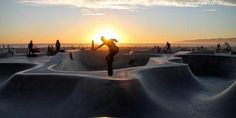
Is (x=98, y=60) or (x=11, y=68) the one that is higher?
(x=11, y=68)

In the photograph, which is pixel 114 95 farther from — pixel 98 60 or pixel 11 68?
pixel 98 60

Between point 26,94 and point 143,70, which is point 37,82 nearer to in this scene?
point 26,94

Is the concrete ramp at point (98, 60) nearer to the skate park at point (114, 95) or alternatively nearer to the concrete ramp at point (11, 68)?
the concrete ramp at point (11, 68)

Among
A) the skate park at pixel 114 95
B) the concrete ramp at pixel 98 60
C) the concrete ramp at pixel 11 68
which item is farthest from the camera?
the concrete ramp at pixel 98 60

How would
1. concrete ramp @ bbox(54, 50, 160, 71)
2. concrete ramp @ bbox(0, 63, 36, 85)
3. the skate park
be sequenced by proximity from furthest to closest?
concrete ramp @ bbox(54, 50, 160, 71) < concrete ramp @ bbox(0, 63, 36, 85) < the skate park

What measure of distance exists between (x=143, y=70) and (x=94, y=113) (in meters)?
4.79

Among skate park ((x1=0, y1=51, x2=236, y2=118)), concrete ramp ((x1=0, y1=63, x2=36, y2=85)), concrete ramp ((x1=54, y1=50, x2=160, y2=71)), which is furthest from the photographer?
concrete ramp ((x1=54, y1=50, x2=160, y2=71))

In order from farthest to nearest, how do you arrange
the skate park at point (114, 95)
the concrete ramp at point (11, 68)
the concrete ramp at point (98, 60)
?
the concrete ramp at point (98, 60) → the concrete ramp at point (11, 68) → the skate park at point (114, 95)

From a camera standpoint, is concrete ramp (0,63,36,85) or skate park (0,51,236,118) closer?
skate park (0,51,236,118)

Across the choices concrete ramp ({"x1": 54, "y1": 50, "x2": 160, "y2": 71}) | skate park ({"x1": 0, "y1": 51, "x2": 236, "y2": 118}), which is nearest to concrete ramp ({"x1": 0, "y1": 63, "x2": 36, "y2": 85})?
concrete ramp ({"x1": 54, "y1": 50, "x2": 160, "y2": 71})

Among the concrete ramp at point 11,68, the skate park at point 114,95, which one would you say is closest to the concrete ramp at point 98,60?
the concrete ramp at point 11,68

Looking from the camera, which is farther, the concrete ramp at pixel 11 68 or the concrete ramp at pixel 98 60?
the concrete ramp at pixel 98 60

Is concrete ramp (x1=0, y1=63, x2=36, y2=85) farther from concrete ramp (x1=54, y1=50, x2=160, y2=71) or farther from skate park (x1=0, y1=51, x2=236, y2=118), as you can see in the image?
skate park (x1=0, y1=51, x2=236, y2=118)

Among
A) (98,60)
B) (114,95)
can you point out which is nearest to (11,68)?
(98,60)
